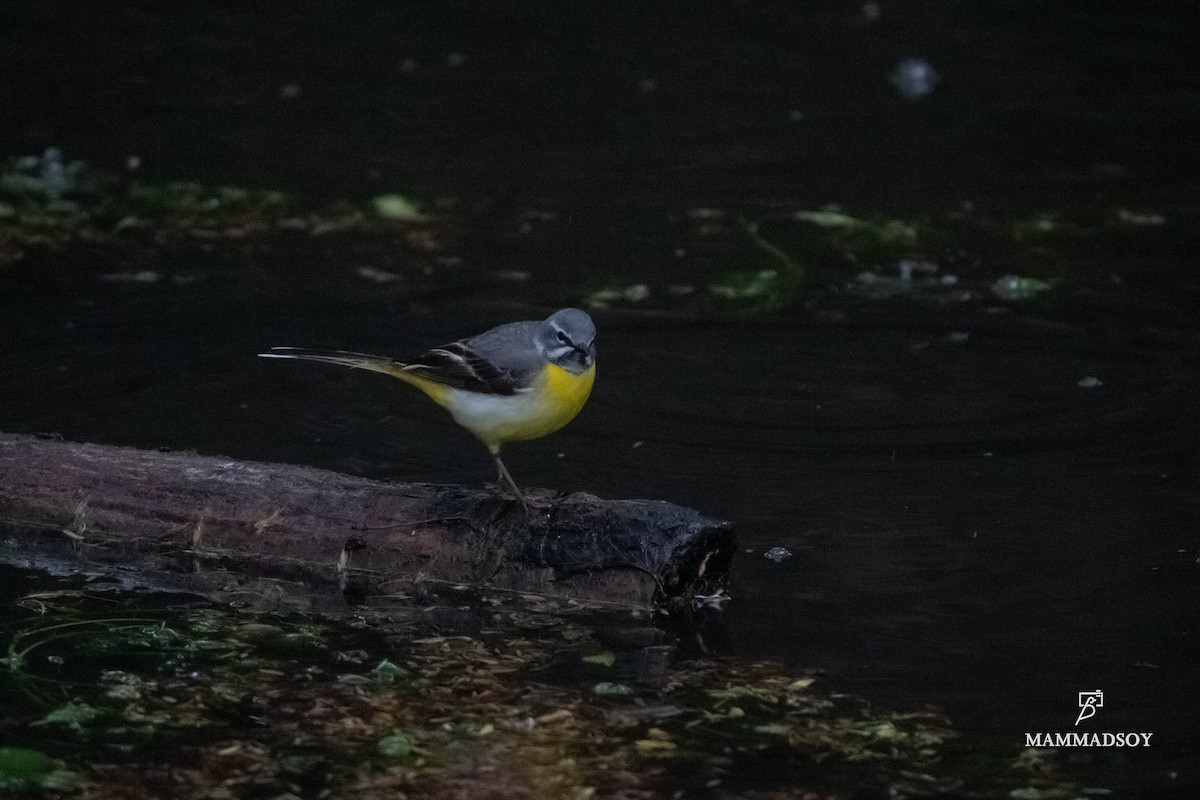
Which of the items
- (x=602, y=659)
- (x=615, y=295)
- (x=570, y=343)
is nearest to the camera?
(x=602, y=659)

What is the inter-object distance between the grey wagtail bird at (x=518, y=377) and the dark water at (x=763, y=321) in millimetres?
929

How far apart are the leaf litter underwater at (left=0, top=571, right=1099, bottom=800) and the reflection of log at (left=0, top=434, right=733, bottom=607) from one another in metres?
0.14

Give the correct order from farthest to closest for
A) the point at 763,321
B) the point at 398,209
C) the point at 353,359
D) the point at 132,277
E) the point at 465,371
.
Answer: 1. the point at 398,209
2. the point at 132,277
3. the point at 763,321
4. the point at 353,359
5. the point at 465,371

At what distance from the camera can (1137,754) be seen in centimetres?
491

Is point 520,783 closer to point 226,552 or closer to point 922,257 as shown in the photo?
point 226,552

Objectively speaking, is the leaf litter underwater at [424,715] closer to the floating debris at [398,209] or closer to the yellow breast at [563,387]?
the yellow breast at [563,387]

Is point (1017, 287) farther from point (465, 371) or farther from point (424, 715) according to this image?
point (424, 715)

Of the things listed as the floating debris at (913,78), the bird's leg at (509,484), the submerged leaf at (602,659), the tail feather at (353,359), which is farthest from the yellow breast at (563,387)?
the floating debris at (913,78)

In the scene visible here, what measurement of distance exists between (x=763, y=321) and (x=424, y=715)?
423cm

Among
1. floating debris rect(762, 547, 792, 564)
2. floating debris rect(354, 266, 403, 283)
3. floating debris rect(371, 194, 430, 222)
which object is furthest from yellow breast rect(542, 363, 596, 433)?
floating debris rect(371, 194, 430, 222)

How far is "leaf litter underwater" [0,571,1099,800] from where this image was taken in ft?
15.4

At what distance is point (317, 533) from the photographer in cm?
590

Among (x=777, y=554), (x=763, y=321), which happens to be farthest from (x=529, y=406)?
(x=763, y=321)

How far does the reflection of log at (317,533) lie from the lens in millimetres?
5730
